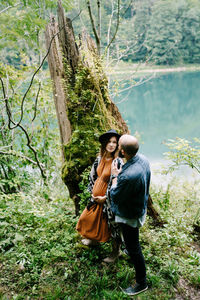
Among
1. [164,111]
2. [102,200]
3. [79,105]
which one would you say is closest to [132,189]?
[102,200]

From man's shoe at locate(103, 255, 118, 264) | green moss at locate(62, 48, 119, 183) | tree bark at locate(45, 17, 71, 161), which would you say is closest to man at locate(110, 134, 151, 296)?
man's shoe at locate(103, 255, 118, 264)

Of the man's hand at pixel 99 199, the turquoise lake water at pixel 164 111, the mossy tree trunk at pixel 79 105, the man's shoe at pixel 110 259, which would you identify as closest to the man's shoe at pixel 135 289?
the man's shoe at pixel 110 259

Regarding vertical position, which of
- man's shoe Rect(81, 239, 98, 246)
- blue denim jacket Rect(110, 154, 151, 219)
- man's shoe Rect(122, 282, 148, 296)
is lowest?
man's shoe Rect(122, 282, 148, 296)

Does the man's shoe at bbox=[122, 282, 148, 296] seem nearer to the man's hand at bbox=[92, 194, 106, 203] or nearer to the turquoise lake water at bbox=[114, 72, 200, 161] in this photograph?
the man's hand at bbox=[92, 194, 106, 203]

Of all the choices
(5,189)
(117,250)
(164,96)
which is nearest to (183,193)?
(117,250)

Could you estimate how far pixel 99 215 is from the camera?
2.68m

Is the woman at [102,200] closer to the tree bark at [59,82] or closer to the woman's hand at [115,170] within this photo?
the woman's hand at [115,170]

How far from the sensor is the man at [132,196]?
82.8 inches

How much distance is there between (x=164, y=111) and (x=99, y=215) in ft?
68.3

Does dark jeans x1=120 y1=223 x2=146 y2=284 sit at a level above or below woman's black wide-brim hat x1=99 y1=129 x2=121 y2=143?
below

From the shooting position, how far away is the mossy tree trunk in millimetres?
3377

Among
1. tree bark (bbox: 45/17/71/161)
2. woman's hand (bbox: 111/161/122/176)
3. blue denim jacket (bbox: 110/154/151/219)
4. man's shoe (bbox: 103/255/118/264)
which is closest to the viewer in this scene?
blue denim jacket (bbox: 110/154/151/219)

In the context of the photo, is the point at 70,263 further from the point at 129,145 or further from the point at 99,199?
the point at 129,145

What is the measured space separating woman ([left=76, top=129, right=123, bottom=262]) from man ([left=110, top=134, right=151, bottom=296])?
0.86 feet
